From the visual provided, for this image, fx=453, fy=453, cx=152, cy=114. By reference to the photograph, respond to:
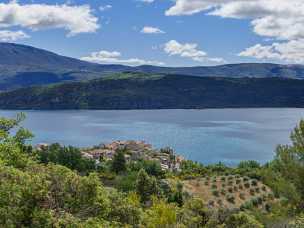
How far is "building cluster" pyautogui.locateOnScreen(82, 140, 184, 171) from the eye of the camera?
118 metres

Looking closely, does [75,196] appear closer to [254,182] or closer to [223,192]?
[223,192]

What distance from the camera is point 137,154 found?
12681cm

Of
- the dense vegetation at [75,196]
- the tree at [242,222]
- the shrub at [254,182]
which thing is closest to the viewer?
the dense vegetation at [75,196]

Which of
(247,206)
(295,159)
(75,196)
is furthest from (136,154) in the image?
(75,196)

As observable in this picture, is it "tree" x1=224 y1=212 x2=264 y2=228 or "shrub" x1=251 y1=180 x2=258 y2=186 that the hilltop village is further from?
"tree" x1=224 y1=212 x2=264 y2=228

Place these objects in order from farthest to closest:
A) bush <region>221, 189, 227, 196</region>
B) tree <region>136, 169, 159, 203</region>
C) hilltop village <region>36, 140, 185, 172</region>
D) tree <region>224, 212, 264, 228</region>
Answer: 1. hilltop village <region>36, 140, 185, 172</region>
2. bush <region>221, 189, 227, 196</region>
3. tree <region>136, 169, 159, 203</region>
4. tree <region>224, 212, 264, 228</region>

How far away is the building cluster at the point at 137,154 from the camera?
389 feet

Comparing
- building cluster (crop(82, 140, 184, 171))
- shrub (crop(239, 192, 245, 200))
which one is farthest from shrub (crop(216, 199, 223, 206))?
building cluster (crop(82, 140, 184, 171))

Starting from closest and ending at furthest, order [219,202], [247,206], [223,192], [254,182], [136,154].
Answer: [247,206]
[219,202]
[223,192]
[254,182]
[136,154]

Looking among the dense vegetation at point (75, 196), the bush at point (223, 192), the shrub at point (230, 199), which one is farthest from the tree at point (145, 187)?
the dense vegetation at point (75, 196)

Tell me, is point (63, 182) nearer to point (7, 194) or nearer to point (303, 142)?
point (7, 194)

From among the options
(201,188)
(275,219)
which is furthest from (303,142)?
(201,188)

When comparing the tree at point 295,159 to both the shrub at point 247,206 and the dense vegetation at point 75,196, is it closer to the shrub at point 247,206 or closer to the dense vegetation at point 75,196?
the dense vegetation at point 75,196

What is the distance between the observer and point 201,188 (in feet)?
254
